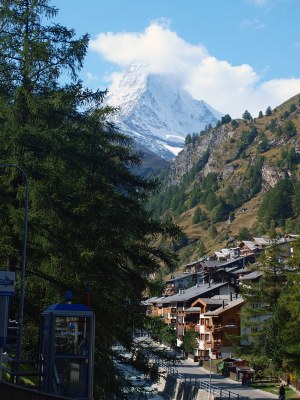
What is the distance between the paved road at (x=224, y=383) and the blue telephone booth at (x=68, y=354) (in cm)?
3587

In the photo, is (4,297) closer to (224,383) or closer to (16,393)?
(16,393)

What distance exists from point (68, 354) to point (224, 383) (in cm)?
4781

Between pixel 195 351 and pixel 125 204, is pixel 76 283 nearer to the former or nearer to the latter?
pixel 125 204

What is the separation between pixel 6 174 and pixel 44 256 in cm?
334

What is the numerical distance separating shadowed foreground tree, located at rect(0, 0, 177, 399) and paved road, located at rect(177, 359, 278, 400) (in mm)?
25249

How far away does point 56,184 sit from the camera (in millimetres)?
24219

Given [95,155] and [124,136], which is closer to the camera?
[95,155]

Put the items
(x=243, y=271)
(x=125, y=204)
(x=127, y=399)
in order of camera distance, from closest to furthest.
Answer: (x=127, y=399) < (x=125, y=204) < (x=243, y=271)

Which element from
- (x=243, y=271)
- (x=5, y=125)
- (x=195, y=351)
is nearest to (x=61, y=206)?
(x=5, y=125)

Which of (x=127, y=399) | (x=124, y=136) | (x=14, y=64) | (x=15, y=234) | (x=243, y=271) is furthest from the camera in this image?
(x=243, y=271)

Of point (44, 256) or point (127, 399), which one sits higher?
point (44, 256)

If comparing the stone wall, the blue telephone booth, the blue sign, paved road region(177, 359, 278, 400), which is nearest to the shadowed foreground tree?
the blue sign

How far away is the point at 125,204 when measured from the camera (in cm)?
3089

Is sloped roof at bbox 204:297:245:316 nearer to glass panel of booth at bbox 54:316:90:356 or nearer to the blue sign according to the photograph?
the blue sign
